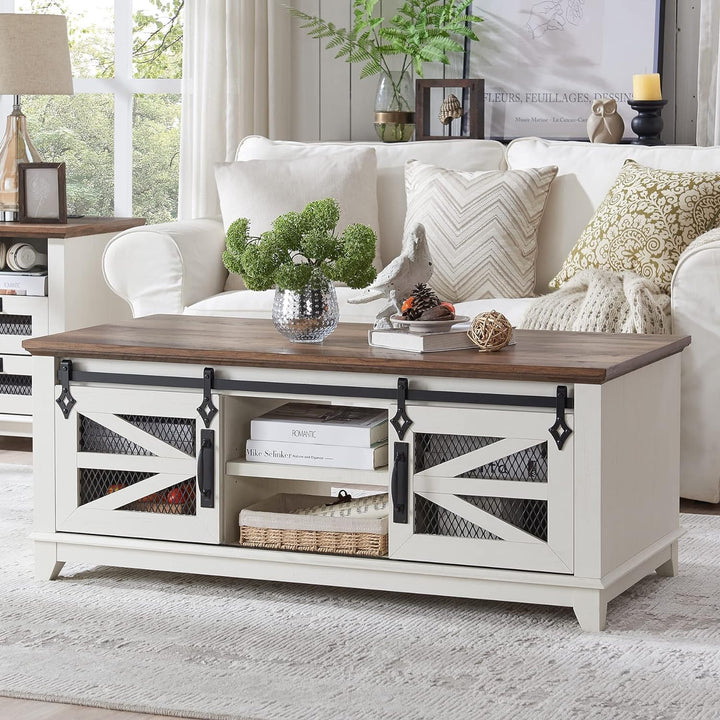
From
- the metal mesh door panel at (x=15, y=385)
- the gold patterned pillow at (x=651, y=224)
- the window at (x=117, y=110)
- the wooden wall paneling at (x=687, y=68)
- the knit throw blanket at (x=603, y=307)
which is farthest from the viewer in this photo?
the window at (x=117, y=110)

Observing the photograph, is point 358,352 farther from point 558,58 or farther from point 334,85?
point 334,85

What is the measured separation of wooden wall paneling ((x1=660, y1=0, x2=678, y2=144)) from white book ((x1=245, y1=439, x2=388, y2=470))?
2.47 metres

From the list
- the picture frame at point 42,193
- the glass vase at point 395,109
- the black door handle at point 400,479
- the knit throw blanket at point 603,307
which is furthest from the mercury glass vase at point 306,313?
the glass vase at point 395,109

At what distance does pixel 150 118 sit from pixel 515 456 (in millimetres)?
3245

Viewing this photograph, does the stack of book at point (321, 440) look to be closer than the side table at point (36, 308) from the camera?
Yes

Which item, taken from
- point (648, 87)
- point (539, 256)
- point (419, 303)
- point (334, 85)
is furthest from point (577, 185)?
point (419, 303)

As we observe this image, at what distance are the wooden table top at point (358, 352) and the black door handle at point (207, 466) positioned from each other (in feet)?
0.47

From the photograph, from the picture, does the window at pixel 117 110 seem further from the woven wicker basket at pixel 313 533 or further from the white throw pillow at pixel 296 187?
the woven wicker basket at pixel 313 533

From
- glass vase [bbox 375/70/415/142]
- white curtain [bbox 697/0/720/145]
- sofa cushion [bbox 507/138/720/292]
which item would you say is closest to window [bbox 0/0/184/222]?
glass vase [bbox 375/70/415/142]

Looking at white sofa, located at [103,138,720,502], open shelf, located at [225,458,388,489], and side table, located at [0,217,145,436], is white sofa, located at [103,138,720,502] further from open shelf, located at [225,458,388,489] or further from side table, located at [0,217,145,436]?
open shelf, located at [225,458,388,489]

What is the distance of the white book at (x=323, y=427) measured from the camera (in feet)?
7.93

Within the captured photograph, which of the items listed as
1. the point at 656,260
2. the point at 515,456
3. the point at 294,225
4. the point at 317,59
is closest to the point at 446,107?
the point at 317,59

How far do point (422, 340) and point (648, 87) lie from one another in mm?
2094

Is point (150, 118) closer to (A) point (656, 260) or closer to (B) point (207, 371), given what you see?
(A) point (656, 260)
